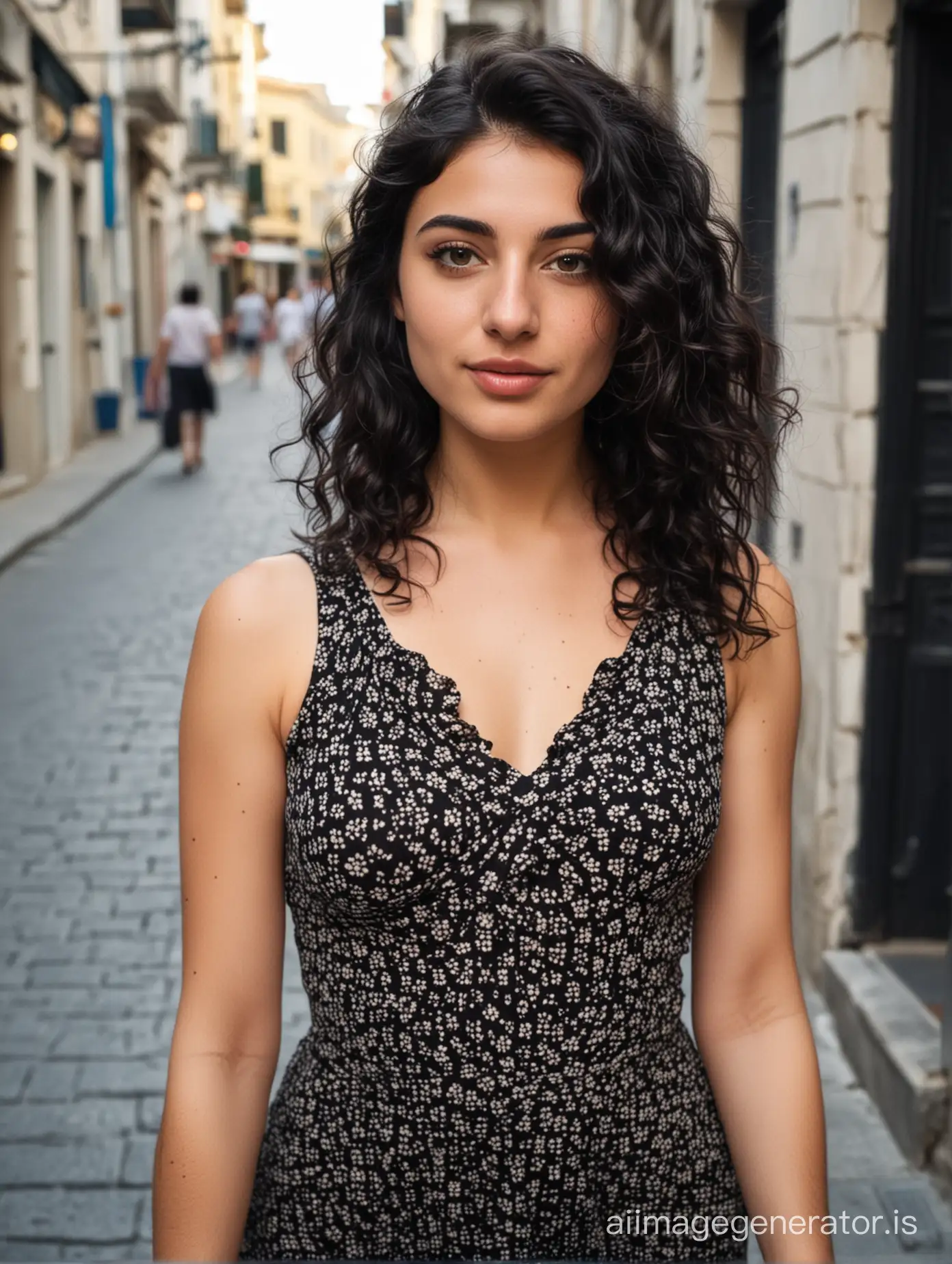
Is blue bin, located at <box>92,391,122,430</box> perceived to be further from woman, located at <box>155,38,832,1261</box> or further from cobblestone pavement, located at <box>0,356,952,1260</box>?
woman, located at <box>155,38,832,1261</box>

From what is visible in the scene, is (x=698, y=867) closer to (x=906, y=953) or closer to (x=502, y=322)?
(x=502, y=322)

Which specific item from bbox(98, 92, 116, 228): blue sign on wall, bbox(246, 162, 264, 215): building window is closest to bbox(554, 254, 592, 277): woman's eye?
bbox(98, 92, 116, 228): blue sign on wall

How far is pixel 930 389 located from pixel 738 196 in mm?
2918

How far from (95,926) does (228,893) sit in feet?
12.2

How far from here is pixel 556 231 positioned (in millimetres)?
1820

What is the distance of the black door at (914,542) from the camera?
4457 millimetres

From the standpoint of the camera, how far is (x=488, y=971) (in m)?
1.81

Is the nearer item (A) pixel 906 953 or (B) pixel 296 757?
(B) pixel 296 757

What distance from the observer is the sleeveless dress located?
1786mm

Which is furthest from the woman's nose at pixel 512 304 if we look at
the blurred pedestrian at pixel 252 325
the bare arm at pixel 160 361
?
the blurred pedestrian at pixel 252 325

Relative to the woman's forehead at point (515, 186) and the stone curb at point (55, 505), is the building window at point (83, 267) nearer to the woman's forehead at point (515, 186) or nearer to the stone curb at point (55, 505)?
the stone curb at point (55, 505)

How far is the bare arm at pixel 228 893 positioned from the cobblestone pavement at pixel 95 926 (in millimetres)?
1621

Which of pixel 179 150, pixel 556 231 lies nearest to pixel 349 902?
pixel 556 231

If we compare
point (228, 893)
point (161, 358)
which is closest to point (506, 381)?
point (228, 893)
